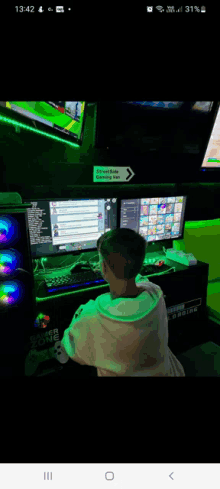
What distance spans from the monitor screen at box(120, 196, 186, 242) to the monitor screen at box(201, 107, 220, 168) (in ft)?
1.64

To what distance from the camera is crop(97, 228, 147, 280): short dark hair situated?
2.85 ft

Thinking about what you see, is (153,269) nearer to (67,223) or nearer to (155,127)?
(67,223)

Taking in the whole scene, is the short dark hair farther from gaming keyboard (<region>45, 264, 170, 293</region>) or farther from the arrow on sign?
the arrow on sign

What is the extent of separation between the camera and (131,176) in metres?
2.03

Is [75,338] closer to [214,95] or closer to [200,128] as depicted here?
[214,95]

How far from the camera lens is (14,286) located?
3.52 ft

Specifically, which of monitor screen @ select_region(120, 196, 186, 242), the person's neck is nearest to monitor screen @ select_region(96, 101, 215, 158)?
monitor screen @ select_region(120, 196, 186, 242)

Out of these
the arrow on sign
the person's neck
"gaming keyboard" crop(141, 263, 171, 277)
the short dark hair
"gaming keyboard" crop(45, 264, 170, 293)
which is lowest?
"gaming keyboard" crop(141, 263, 171, 277)

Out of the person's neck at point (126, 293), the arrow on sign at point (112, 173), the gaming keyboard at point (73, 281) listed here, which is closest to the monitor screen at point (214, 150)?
the arrow on sign at point (112, 173)

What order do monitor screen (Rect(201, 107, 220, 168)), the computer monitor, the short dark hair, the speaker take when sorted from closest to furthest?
1. the short dark hair
2. the speaker
3. the computer monitor
4. monitor screen (Rect(201, 107, 220, 168))

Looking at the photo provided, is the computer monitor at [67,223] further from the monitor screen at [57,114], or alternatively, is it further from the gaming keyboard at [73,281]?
the monitor screen at [57,114]

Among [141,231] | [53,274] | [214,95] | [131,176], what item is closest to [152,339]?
[214,95]

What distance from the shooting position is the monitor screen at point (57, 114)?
1180 millimetres

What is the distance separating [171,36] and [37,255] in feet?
4.46
